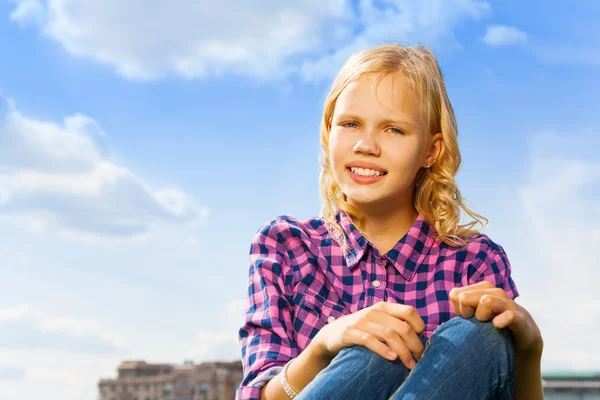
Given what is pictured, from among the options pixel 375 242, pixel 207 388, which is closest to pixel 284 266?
pixel 375 242

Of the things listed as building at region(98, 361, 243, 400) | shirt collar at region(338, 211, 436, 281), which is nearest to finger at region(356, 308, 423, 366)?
shirt collar at region(338, 211, 436, 281)

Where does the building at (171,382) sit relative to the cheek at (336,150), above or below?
above

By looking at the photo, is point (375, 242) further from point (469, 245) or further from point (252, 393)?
point (252, 393)

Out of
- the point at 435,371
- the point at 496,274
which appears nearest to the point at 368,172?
the point at 496,274

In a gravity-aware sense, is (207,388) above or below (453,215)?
above

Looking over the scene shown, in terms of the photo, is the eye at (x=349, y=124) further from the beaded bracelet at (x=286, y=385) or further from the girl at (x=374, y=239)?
the beaded bracelet at (x=286, y=385)

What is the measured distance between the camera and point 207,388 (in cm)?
5119

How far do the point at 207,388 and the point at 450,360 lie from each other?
51.3 m

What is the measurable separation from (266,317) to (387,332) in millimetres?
539

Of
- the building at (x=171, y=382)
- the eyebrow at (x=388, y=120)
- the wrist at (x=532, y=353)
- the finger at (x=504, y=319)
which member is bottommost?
the wrist at (x=532, y=353)

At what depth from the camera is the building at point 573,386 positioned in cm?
1808

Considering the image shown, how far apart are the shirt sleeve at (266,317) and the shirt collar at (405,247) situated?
0.63 feet

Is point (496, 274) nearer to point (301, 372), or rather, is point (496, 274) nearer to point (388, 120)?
point (388, 120)

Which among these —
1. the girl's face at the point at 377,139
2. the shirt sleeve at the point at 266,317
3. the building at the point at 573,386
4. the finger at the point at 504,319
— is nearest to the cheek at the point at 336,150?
the girl's face at the point at 377,139
